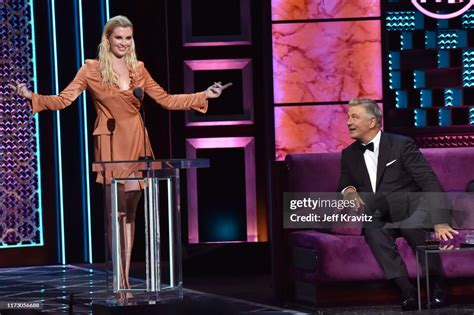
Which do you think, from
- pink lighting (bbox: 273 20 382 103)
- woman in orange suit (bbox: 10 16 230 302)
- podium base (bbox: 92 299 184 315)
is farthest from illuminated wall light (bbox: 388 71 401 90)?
podium base (bbox: 92 299 184 315)

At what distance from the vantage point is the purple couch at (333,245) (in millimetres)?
5363

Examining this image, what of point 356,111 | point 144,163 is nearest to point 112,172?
point 144,163

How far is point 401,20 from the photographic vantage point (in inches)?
300

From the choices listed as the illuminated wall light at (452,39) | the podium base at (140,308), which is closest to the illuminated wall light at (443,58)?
the illuminated wall light at (452,39)

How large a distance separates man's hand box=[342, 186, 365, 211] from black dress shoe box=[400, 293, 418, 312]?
1.71 ft

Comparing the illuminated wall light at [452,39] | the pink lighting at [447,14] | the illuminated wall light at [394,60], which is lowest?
the illuminated wall light at [394,60]

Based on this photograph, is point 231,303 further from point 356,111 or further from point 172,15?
point 172,15

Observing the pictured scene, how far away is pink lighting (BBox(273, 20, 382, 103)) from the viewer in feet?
24.5

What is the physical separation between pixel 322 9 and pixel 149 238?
135 inches

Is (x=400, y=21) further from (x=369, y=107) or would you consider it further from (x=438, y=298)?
(x=438, y=298)

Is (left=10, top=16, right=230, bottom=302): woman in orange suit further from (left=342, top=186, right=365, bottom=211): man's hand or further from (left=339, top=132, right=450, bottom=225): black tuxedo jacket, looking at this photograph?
(left=339, top=132, right=450, bottom=225): black tuxedo jacket

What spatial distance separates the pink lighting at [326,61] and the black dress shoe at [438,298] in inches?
98.6

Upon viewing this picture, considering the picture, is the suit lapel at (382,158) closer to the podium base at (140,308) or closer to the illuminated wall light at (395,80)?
the podium base at (140,308)

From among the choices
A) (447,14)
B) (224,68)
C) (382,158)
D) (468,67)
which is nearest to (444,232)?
(382,158)
